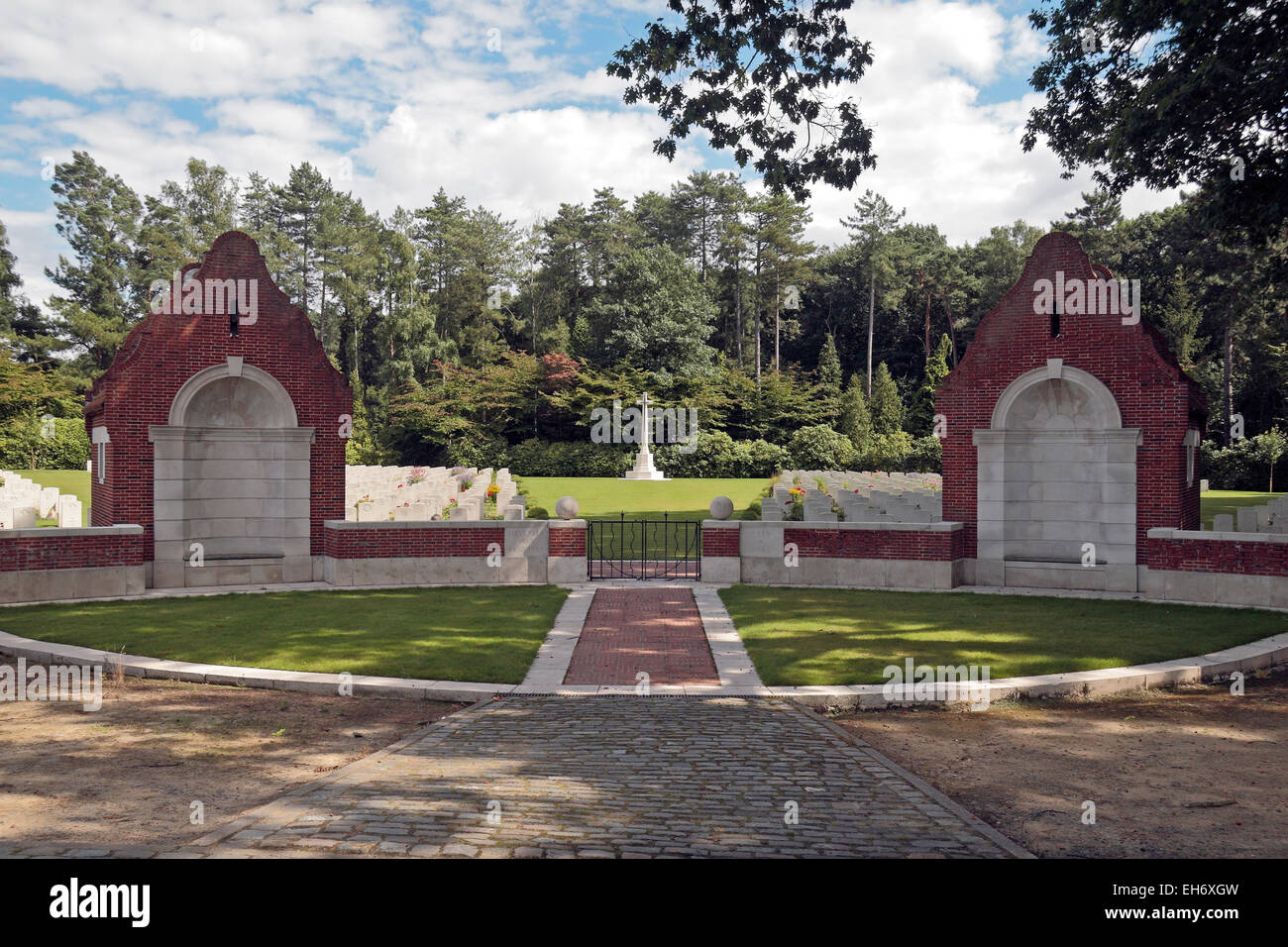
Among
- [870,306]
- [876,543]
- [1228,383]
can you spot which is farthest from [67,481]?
[1228,383]

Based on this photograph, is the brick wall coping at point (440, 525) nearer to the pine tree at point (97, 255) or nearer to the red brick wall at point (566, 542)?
the red brick wall at point (566, 542)

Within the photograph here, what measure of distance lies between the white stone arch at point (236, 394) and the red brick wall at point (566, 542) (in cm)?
530

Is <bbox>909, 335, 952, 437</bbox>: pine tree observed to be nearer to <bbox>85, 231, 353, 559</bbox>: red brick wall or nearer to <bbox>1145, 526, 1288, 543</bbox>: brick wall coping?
<bbox>1145, 526, 1288, 543</bbox>: brick wall coping

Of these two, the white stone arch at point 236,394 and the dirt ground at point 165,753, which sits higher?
the white stone arch at point 236,394

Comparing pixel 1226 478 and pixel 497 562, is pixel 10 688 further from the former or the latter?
Answer: pixel 1226 478

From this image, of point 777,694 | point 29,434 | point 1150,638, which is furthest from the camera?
point 29,434

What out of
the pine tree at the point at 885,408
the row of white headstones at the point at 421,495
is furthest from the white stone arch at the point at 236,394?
the pine tree at the point at 885,408

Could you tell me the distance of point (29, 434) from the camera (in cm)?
4269

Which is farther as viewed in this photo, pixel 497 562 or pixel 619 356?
pixel 619 356

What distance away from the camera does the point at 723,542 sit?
16672 mm

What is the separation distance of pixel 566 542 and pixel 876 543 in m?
5.77

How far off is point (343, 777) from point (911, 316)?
71628mm

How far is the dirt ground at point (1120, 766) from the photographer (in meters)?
5.43

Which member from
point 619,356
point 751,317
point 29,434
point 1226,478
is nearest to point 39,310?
point 29,434
